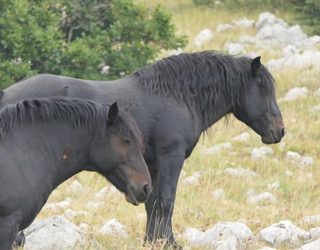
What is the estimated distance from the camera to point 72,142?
567 cm

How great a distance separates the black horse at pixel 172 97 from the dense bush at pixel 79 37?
16.7ft

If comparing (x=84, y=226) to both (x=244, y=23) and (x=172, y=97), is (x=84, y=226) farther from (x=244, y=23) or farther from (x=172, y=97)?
(x=244, y=23)

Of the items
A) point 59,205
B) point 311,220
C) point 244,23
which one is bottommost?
point 244,23

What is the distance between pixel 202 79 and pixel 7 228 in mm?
3249

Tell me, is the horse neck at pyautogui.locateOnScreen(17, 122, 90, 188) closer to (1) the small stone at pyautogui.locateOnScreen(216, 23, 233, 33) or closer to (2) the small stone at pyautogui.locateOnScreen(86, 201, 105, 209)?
(2) the small stone at pyautogui.locateOnScreen(86, 201, 105, 209)

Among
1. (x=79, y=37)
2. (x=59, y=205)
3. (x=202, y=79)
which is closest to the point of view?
(x=202, y=79)

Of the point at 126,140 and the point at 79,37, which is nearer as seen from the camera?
the point at 126,140

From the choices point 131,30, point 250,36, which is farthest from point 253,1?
point 131,30

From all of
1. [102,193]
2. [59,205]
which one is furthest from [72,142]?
[102,193]

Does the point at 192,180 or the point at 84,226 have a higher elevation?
the point at 84,226

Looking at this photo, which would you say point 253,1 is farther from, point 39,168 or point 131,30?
point 39,168

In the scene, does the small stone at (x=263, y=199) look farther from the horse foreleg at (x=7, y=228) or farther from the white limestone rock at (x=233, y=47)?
the white limestone rock at (x=233, y=47)

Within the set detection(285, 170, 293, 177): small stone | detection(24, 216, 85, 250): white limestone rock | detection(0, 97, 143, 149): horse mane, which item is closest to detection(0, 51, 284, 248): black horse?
detection(24, 216, 85, 250): white limestone rock

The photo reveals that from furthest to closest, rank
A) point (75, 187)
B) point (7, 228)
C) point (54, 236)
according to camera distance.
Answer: point (75, 187) < point (54, 236) < point (7, 228)
